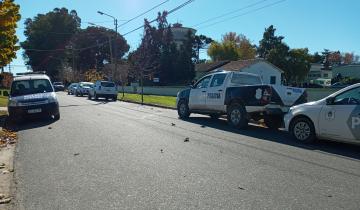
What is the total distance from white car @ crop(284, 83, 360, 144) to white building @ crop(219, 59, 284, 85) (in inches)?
1540

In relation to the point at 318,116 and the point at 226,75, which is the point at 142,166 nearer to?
the point at 318,116

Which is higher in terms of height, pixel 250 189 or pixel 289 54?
pixel 289 54

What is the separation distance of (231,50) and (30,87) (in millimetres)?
62327

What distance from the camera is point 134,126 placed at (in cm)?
1428

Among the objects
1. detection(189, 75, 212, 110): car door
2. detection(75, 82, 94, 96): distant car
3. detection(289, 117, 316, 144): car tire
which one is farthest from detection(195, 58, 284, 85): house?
detection(289, 117, 316, 144): car tire

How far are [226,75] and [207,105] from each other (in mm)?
1485

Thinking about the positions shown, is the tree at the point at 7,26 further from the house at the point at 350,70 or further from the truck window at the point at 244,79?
the house at the point at 350,70

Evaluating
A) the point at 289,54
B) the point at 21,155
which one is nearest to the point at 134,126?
the point at 21,155

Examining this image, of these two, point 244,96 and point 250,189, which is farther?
point 244,96

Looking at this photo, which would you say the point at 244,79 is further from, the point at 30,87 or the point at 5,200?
the point at 5,200

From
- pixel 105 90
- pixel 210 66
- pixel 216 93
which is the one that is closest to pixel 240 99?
pixel 216 93

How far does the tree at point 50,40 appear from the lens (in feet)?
293

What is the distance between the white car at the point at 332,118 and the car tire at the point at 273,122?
8.42ft

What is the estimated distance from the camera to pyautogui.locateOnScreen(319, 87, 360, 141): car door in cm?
939
